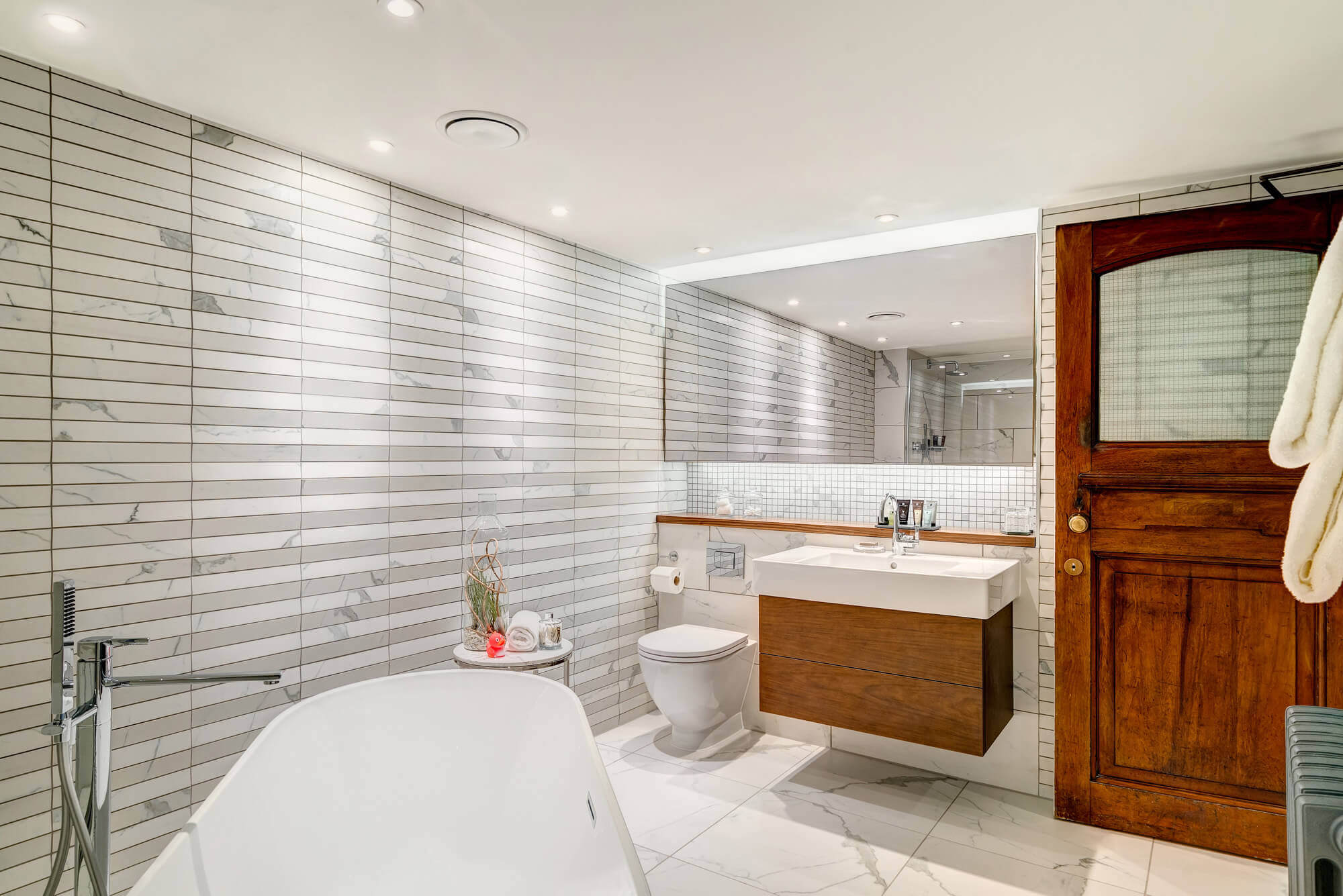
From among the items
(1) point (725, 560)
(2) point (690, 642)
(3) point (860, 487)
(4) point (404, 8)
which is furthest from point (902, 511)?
(4) point (404, 8)

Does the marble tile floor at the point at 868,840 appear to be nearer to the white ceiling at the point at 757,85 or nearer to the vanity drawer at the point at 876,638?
the vanity drawer at the point at 876,638

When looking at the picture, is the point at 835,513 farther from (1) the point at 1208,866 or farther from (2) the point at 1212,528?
(1) the point at 1208,866

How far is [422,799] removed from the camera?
2061 millimetres

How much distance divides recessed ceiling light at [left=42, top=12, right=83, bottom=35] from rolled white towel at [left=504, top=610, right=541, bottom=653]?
209 centimetres

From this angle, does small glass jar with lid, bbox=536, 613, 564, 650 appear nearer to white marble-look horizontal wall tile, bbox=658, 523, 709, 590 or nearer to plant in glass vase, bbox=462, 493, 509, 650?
plant in glass vase, bbox=462, 493, 509, 650

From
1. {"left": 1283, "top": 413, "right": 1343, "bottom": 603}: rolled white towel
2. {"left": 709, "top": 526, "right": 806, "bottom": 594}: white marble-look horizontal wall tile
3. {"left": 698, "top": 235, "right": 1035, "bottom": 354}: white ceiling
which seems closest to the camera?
{"left": 1283, "top": 413, "right": 1343, "bottom": 603}: rolled white towel

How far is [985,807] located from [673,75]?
2821 mm

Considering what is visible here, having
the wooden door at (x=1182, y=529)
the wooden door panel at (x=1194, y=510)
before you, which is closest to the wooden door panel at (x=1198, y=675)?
the wooden door at (x=1182, y=529)

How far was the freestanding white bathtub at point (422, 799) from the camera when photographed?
64.4 inches

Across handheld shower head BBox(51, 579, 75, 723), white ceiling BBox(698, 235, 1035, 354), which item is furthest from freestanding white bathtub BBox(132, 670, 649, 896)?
white ceiling BBox(698, 235, 1035, 354)

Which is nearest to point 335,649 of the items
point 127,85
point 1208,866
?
point 127,85

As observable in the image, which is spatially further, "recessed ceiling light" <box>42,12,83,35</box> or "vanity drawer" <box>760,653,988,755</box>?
"vanity drawer" <box>760,653,988,755</box>

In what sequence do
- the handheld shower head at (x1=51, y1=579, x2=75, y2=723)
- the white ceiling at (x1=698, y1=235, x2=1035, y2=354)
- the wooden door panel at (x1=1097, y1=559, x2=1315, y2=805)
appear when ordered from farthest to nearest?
the white ceiling at (x1=698, y1=235, x2=1035, y2=354), the wooden door panel at (x1=1097, y1=559, x2=1315, y2=805), the handheld shower head at (x1=51, y1=579, x2=75, y2=723)

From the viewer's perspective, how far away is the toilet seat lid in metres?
3.10
